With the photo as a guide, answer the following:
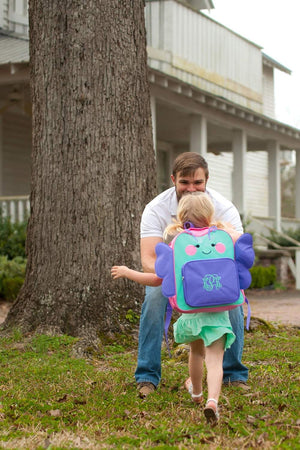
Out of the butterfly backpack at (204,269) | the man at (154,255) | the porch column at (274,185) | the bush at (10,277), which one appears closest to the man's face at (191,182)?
the man at (154,255)

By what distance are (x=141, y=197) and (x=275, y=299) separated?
6.30m

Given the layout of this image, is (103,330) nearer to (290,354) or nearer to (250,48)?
(290,354)

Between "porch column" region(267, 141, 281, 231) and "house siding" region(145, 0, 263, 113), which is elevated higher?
"house siding" region(145, 0, 263, 113)

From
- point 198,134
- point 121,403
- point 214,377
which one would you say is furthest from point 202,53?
point 214,377

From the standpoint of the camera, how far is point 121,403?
3.84 meters

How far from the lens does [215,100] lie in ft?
44.1

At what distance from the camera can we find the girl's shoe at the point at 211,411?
3.23 meters

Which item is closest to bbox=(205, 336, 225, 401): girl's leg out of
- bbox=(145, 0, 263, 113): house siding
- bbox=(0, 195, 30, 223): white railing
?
bbox=(0, 195, 30, 223): white railing

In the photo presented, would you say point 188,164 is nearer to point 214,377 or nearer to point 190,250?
point 190,250

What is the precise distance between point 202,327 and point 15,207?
9148 millimetres

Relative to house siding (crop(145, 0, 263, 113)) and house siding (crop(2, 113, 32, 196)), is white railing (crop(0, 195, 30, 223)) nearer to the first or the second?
house siding (crop(2, 113, 32, 196))

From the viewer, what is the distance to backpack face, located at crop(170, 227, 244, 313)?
11.0ft

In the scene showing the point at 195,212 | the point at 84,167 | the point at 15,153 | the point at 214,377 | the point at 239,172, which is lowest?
the point at 214,377

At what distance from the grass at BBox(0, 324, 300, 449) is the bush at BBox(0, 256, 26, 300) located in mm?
4258
